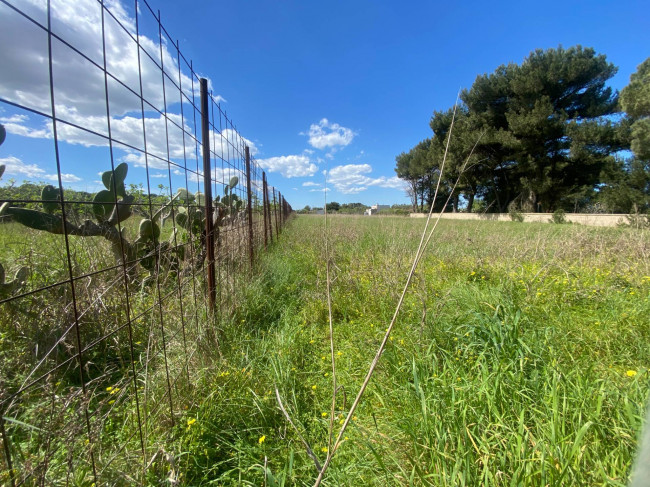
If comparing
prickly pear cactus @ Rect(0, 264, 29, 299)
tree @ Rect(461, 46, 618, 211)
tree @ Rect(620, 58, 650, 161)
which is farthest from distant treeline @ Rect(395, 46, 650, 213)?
prickly pear cactus @ Rect(0, 264, 29, 299)

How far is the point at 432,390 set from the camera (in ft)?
4.82

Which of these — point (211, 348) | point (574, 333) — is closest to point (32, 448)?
point (211, 348)

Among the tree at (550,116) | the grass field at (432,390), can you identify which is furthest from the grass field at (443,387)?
the tree at (550,116)

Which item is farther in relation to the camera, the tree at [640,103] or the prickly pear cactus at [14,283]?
the tree at [640,103]

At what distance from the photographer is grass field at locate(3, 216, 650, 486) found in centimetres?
112

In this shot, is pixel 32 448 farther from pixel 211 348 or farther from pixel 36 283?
pixel 36 283

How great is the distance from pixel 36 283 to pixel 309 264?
324cm

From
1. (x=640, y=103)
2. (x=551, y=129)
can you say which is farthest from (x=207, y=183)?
(x=551, y=129)

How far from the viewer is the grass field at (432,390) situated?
1.12 metres

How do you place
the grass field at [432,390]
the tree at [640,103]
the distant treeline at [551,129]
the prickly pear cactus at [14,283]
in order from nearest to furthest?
the grass field at [432,390]
the prickly pear cactus at [14,283]
the tree at [640,103]
the distant treeline at [551,129]

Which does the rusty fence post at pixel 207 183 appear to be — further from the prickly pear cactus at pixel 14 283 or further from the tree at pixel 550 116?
the tree at pixel 550 116

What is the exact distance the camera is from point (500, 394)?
4.56 ft

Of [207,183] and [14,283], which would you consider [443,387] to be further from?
[14,283]

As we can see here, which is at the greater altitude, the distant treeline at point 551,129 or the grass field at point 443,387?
the distant treeline at point 551,129
